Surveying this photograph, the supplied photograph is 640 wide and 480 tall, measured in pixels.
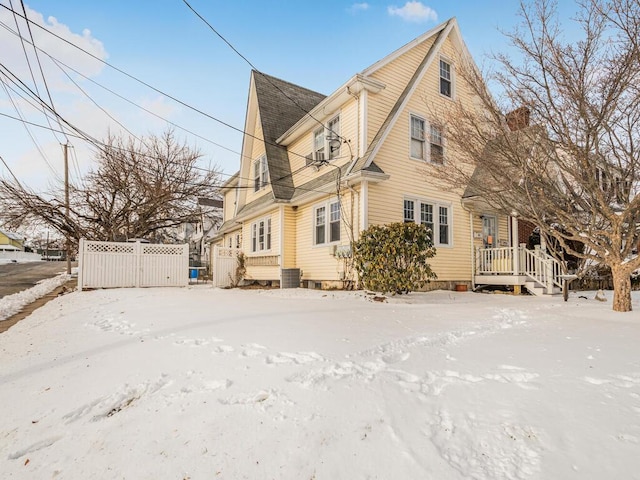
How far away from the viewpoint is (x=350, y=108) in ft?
36.6

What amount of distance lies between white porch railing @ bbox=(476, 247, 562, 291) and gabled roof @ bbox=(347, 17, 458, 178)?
17.7 feet

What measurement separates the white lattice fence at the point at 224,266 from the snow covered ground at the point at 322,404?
975 centimetres

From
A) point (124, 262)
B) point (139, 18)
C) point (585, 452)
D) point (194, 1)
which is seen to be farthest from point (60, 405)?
point (124, 262)

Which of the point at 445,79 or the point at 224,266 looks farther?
the point at 224,266

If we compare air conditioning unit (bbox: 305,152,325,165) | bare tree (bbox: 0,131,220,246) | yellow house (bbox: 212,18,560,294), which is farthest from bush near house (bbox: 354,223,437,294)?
bare tree (bbox: 0,131,220,246)

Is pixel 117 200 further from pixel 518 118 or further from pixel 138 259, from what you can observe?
pixel 518 118

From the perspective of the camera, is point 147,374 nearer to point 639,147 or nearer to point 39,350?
point 39,350

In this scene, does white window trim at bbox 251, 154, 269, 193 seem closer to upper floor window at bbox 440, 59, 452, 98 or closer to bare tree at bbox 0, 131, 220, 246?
bare tree at bbox 0, 131, 220, 246

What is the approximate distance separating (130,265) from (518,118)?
43.0ft

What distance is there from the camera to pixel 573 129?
21.3 ft

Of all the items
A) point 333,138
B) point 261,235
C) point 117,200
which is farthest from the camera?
point 117,200

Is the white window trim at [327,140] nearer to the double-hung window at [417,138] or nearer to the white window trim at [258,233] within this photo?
the double-hung window at [417,138]

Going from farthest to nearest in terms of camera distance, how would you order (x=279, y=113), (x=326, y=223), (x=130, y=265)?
(x=279, y=113), (x=130, y=265), (x=326, y=223)

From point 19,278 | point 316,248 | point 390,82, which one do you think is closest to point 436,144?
point 390,82
